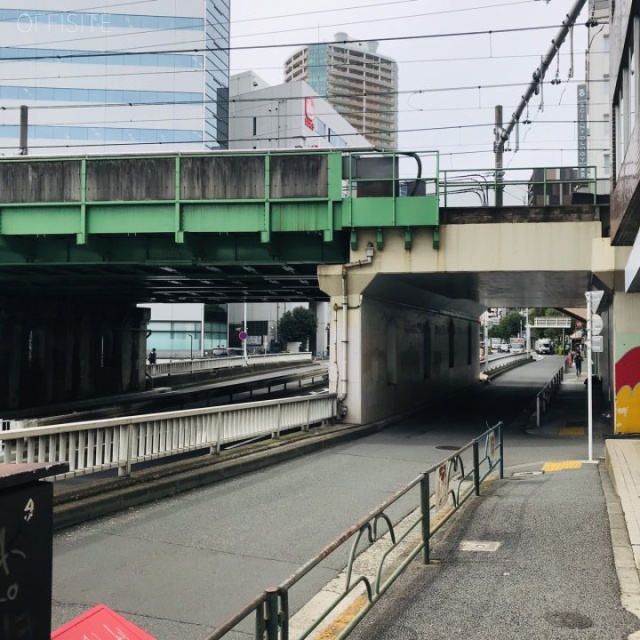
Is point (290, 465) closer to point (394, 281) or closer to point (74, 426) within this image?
point (74, 426)

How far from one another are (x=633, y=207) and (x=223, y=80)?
68077 millimetres

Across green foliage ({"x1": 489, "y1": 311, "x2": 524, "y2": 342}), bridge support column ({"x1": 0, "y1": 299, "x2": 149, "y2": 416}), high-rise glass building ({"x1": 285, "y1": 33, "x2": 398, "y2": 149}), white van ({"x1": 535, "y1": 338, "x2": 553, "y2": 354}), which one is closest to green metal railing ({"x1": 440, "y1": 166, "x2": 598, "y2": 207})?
bridge support column ({"x1": 0, "y1": 299, "x2": 149, "y2": 416})

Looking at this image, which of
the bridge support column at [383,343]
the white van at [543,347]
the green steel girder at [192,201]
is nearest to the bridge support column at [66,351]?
the green steel girder at [192,201]

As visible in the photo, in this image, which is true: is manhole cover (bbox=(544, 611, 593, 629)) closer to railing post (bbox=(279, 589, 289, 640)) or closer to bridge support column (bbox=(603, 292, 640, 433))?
railing post (bbox=(279, 589, 289, 640))

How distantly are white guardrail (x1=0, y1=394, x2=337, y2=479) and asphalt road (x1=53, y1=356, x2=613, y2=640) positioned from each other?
1.03 metres

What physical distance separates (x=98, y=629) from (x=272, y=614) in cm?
92

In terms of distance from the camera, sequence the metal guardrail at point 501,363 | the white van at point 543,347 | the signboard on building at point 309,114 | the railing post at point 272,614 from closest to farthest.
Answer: the railing post at point 272,614
the metal guardrail at point 501,363
the signboard on building at point 309,114
the white van at point 543,347

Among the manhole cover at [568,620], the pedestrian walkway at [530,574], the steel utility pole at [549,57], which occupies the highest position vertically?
the steel utility pole at [549,57]

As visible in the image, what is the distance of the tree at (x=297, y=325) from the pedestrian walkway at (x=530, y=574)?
71.8m

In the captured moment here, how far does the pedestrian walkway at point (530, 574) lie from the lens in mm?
4980

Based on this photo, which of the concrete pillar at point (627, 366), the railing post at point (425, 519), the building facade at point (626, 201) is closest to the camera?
the railing post at point (425, 519)

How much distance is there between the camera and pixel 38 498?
2.42 m

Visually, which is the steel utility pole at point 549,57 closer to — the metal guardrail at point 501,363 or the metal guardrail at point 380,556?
the metal guardrail at point 380,556

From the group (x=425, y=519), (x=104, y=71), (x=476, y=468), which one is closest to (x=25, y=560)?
(x=425, y=519)
